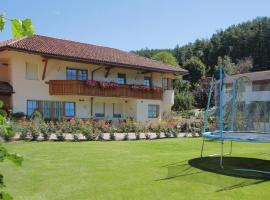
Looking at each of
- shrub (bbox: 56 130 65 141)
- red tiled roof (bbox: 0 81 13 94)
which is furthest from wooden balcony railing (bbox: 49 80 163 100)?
shrub (bbox: 56 130 65 141)

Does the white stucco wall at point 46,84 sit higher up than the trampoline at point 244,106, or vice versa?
the white stucco wall at point 46,84

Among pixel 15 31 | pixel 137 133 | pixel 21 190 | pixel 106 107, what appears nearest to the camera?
pixel 15 31

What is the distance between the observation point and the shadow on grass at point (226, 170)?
8667 mm

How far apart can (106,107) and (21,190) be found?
2664cm

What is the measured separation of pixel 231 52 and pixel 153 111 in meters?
52.9

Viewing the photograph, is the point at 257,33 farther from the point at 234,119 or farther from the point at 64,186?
the point at 64,186

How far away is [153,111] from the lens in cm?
3744

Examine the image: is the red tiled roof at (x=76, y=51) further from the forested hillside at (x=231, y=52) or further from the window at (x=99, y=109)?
the forested hillside at (x=231, y=52)

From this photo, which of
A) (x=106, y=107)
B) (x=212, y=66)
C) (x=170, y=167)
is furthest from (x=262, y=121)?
(x=212, y=66)

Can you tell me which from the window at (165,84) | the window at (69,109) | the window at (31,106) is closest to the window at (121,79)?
the window at (165,84)

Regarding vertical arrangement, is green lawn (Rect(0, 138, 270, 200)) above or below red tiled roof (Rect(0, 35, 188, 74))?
below

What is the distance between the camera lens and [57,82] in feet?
96.6

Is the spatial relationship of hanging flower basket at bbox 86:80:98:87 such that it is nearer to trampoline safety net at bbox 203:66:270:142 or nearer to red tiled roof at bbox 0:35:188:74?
red tiled roof at bbox 0:35:188:74

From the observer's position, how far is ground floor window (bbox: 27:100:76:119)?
28742 millimetres
